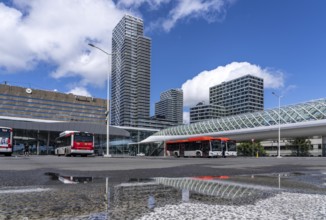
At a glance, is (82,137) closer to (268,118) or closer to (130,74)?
(268,118)

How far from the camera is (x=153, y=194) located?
5184 millimetres

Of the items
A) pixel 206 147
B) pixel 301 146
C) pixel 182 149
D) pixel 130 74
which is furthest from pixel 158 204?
pixel 130 74

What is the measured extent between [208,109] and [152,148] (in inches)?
2961

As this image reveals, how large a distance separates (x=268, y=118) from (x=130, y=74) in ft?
189

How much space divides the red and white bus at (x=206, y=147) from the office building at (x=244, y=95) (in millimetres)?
91950

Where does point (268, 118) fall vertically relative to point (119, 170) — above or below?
above

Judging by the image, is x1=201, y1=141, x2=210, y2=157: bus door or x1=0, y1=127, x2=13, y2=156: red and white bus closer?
x1=0, y1=127, x2=13, y2=156: red and white bus

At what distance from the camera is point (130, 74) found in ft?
373

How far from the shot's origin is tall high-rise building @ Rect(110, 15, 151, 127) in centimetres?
10295

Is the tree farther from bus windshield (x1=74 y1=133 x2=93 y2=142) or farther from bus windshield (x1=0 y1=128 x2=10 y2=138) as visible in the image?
bus windshield (x1=0 y1=128 x2=10 y2=138)

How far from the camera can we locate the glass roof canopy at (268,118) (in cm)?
6066

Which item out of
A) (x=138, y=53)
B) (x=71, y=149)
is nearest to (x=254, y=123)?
(x=71, y=149)

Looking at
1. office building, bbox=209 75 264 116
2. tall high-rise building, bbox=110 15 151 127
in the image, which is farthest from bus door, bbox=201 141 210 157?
office building, bbox=209 75 264 116

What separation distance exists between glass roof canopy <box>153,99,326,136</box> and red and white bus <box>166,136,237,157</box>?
2175cm
